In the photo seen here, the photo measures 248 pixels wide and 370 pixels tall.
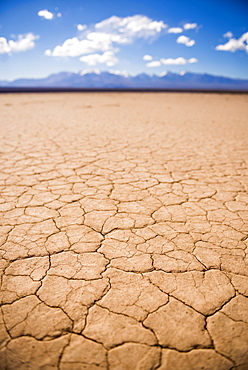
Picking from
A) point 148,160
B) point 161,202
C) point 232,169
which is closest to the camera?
point 161,202

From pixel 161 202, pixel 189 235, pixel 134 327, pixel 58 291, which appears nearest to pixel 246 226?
pixel 189 235

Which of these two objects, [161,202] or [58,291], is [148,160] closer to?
[161,202]

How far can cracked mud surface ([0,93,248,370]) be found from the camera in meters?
0.95

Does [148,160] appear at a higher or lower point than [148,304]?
higher

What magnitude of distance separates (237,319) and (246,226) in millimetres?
902

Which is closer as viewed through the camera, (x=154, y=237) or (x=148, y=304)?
(x=148, y=304)

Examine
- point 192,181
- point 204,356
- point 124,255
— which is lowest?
point 204,356

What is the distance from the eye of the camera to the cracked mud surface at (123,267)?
948mm

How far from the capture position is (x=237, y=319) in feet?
3.51

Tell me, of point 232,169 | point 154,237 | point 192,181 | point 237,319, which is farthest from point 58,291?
point 232,169

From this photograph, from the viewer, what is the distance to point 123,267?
135cm

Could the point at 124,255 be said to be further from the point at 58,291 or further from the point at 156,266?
the point at 58,291

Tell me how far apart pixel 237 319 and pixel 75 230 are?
1.18 metres

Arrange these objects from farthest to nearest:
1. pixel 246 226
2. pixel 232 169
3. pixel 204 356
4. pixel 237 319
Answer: pixel 232 169, pixel 246 226, pixel 237 319, pixel 204 356
